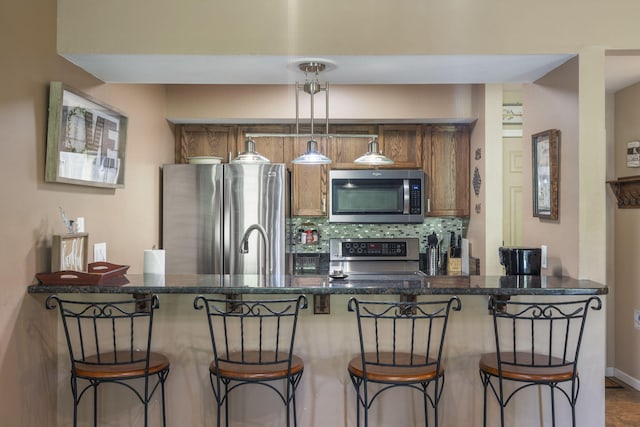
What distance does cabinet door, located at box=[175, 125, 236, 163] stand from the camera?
4445 mm

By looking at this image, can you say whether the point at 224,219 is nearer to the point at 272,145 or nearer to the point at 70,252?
the point at 272,145

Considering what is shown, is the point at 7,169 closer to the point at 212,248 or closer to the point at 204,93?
the point at 212,248

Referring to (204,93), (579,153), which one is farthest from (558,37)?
(204,93)

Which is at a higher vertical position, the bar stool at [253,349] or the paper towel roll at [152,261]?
the paper towel roll at [152,261]

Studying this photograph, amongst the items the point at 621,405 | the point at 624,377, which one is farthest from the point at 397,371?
the point at 624,377

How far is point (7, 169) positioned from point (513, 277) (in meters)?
2.35

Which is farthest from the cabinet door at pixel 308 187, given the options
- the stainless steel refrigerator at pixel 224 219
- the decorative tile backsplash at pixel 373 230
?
the stainless steel refrigerator at pixel 224 219

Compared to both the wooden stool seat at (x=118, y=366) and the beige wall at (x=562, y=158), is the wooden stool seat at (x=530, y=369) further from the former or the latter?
the wooden stool seat at (x=118, y=366)

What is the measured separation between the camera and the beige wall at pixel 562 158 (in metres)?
2.51

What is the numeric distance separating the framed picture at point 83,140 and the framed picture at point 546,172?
2.39 metres

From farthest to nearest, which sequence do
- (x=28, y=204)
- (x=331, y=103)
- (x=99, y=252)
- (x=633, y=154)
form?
(x=331, y=103), (x=633, y=154), (x=99, y=252), (x=28, y=204)

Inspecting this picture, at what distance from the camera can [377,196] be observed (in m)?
4.29

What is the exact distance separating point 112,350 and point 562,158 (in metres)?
2.46

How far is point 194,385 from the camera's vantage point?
2.59 meters
